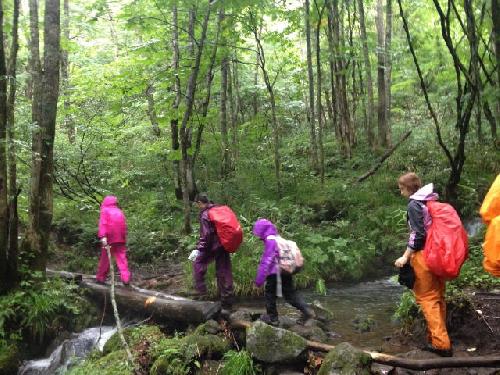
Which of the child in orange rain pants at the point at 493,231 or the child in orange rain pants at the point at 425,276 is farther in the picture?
the child in orange rain pants at the point at 425,276

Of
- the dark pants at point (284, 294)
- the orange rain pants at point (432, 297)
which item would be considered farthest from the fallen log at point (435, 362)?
the dark pants at point (284, 294)

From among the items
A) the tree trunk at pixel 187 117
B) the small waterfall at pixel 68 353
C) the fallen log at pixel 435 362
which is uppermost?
the tree trunk at pixel 187 117

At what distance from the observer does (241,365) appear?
19.9 feet

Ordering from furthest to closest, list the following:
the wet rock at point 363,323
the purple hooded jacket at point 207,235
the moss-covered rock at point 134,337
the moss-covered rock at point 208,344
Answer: the purple hooded jacket at point 207,235
the wet rock at point 363,323
the moss-covered rock at point 134,337
the moss-covered rock at point 208,344

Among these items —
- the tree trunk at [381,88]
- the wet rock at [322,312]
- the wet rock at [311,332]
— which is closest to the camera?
the wet rock at [311,332]

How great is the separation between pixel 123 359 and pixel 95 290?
2756 mm

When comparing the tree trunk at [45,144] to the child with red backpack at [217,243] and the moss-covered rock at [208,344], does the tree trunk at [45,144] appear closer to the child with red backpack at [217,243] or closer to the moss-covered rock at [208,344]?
the child with red backpack at [217,243]

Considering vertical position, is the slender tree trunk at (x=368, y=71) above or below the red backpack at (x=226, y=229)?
above

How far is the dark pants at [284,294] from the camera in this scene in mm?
6945

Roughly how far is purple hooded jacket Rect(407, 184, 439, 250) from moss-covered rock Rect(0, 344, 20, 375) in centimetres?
630

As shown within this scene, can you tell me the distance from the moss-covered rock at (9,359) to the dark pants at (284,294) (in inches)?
163

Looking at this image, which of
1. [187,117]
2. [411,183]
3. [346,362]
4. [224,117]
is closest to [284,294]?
[346,362]

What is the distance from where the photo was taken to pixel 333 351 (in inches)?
220

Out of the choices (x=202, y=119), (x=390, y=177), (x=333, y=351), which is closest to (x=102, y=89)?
(x=202, y=119)
